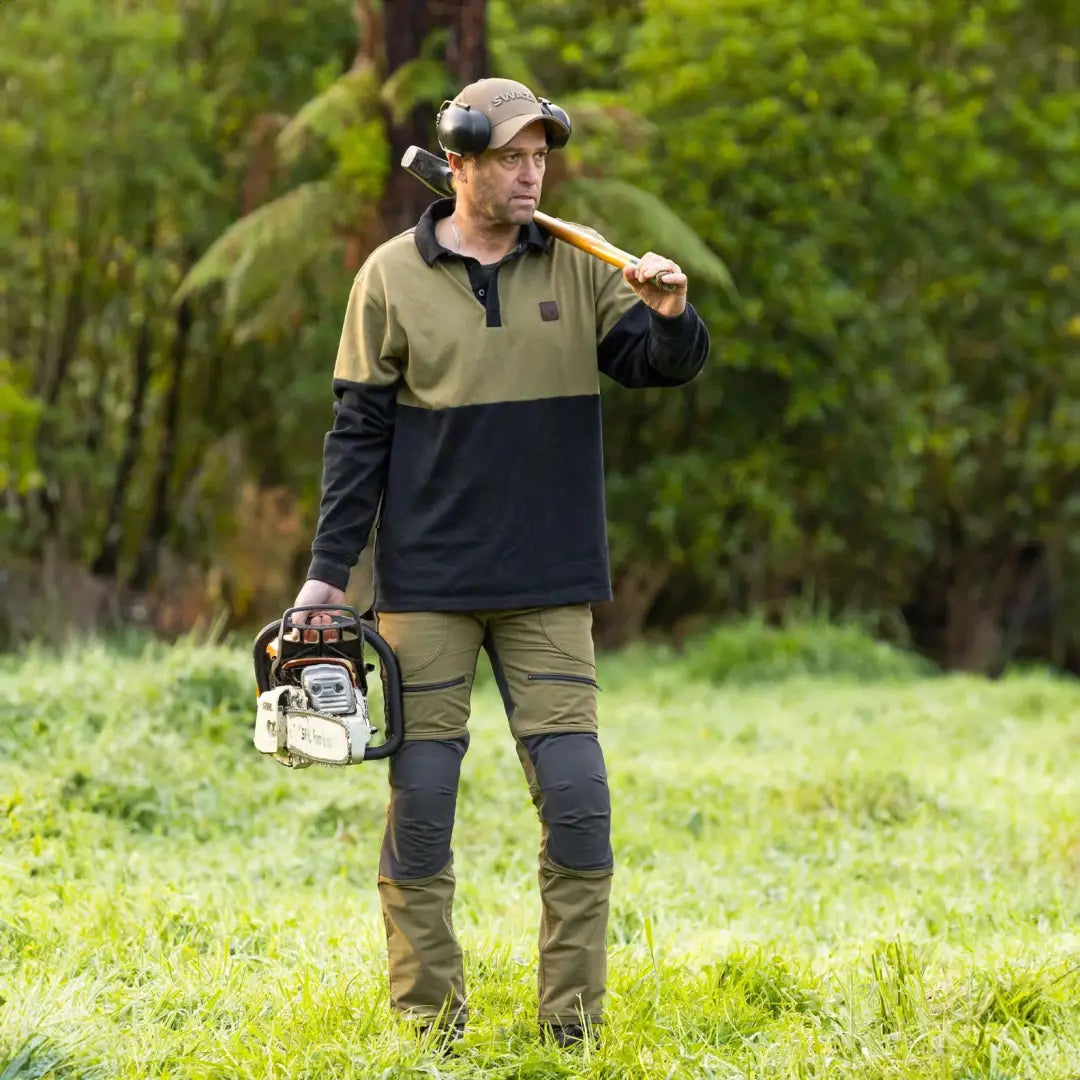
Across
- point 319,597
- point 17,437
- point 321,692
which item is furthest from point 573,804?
point 17,437

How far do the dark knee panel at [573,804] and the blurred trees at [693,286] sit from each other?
34.1ft

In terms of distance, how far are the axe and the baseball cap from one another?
0.20 m

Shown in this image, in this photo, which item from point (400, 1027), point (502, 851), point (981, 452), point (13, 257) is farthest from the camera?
point (981, 452)

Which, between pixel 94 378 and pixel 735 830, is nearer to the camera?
pixel 735 830

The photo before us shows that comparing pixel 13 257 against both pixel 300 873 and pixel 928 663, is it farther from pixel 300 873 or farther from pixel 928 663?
pixel 300 873

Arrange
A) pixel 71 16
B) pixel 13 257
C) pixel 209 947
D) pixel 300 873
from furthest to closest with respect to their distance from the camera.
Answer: pixel 13 257 → pixel 71 16 → pixel 300 873 → pixel 209 947

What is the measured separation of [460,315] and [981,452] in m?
15.0

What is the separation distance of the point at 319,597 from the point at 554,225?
3.39 feet

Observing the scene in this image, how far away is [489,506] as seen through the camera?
164 inches

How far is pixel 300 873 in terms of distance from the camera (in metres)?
6.53

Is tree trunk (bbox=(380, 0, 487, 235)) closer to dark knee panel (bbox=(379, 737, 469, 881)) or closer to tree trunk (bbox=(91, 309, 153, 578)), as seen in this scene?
tree trunk (bbox=(91, 309, 153, 578))

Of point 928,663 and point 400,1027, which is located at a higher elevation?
point 400,1027

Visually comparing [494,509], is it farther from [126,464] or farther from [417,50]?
[126,464]

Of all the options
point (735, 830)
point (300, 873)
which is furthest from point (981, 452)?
point (300, 873)
